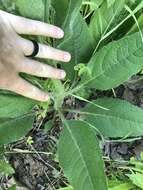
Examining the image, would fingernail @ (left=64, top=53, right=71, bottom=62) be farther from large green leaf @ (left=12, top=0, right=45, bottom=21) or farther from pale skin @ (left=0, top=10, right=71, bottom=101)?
large green leaf @ (left=12, top=0, right=45, bottom=21)

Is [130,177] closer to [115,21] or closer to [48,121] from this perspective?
[48,121]

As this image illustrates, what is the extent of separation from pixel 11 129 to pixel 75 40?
31 cm

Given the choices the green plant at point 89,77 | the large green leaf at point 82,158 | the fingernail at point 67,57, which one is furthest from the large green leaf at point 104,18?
the large green leaf at point 82,158

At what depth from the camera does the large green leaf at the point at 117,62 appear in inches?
42.6

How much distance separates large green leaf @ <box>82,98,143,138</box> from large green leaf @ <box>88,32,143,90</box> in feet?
0.21

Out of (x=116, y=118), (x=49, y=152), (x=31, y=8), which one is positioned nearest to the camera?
(x=31, y=8)

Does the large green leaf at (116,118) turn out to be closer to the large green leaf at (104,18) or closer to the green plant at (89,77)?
the green plant at (89,77)

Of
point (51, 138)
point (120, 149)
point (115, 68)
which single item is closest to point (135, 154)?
point (120, 149)

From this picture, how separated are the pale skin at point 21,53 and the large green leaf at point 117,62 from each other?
81mm

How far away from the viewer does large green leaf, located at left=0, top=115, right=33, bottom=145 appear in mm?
1255

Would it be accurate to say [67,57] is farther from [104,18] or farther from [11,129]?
[11,129]

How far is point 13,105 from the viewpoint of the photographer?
1171mm

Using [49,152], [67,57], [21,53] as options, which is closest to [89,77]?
[67,57]

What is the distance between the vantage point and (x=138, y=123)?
116cm
